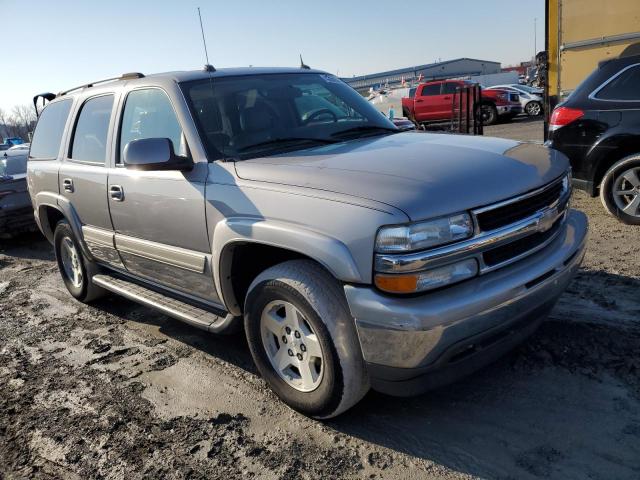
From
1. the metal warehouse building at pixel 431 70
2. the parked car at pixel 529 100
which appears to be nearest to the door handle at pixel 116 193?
the parked car at pixel 529 100

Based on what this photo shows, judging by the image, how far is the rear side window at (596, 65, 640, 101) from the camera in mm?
5574

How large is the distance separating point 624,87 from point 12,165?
8911mm

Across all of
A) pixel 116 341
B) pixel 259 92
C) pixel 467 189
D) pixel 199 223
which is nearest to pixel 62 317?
pixel 116 341

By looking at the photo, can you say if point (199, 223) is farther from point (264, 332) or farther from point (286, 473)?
point (286, 473)

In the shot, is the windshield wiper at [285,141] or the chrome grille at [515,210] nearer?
the chrome grille at [515,210]

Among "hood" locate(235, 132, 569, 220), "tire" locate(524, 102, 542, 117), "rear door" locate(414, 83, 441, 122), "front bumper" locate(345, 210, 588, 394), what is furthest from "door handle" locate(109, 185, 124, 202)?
"tire" locate(524, 102, 542, 117)

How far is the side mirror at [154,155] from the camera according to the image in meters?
3.18

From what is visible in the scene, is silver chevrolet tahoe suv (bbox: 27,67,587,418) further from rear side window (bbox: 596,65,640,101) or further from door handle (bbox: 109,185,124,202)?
rear side window (bbox: 596,65,640,101)

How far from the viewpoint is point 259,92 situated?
3.73 metres

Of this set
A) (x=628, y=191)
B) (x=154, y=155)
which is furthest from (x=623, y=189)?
(x=154, y=155)

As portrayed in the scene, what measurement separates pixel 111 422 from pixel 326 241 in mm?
1765

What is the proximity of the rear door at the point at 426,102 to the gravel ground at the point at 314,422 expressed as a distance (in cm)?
1868

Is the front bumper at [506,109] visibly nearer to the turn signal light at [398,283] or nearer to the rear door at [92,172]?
the rear door at [92,172]

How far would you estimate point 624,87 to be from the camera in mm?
5645
